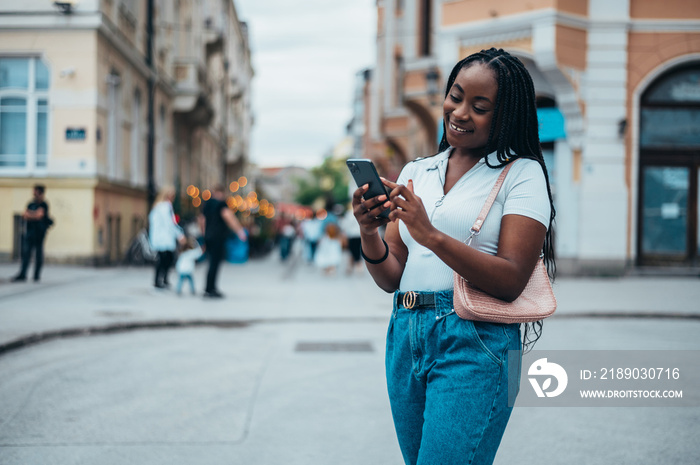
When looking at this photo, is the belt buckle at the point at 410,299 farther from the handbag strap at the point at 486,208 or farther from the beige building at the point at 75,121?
the beige building at the point at 75,121

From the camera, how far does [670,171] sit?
18.2m

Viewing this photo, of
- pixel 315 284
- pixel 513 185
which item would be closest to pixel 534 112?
pixel 513 185

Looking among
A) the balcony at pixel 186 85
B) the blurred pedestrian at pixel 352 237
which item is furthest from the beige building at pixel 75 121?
the blurred pedestrian at pixel 352 237

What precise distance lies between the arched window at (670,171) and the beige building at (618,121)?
0.02 meters

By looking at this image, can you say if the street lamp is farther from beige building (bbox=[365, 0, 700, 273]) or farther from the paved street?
the paved street

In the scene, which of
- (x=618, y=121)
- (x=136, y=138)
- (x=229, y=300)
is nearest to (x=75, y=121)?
(x=136, y=138)

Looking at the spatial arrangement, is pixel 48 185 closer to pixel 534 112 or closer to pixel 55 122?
pixel 55 122

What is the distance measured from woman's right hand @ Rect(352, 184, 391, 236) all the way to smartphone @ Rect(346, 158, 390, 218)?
0.5 inches

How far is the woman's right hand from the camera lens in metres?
2.23

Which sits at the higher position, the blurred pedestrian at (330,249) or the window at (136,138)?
the window at (136,138)

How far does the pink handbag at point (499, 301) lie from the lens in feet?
7.23

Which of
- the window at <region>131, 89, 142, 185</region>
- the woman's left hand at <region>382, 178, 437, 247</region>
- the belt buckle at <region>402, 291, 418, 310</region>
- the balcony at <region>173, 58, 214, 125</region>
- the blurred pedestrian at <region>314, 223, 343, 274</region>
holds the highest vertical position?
the balcony at <region>173, 58, 214, 125</region>

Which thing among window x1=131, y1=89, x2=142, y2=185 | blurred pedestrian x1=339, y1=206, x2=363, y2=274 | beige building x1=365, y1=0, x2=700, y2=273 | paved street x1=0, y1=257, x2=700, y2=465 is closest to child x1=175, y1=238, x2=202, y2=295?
paved street x1=0, y1=257, x2=700, y2=465

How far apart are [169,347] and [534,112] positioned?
649cm
